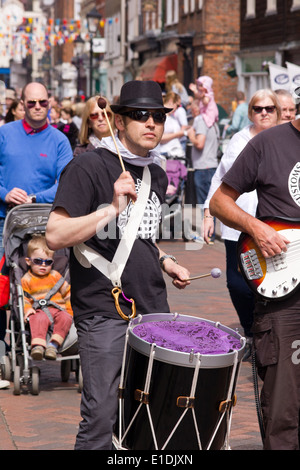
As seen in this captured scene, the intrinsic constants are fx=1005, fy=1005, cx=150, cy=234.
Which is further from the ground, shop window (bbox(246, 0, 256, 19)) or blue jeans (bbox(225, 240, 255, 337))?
shop window (bbox(246, 0, 256, 19))

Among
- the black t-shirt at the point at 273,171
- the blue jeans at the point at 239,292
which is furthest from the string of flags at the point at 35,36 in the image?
the black t-shirt at the point at 273,171

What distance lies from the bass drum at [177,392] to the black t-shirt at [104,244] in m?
0.30

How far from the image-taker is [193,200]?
16.8 metres

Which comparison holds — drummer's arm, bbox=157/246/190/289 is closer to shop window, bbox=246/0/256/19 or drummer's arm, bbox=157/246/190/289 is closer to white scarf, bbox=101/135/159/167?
white scarf, bbox=101/135/159/167

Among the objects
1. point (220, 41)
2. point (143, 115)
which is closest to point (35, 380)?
point (143, 115)

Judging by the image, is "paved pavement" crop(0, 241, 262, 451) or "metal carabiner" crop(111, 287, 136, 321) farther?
"paved pavement" crop(0, 241, 262, 451)

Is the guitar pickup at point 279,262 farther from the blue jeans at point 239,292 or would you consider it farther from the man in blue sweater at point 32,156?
the blue jeans at point 239,292

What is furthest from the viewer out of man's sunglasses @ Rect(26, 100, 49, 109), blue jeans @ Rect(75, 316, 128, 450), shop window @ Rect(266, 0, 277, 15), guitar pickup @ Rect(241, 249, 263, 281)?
shop window @ Rect(266, 0, 277, 15)

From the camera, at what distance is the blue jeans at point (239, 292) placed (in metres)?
7.64

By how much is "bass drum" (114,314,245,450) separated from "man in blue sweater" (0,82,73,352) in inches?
132

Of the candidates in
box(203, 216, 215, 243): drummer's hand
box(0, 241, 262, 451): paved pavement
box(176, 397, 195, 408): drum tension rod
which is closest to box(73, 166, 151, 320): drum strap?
box(176, 397, 195, 408): drum tension rod

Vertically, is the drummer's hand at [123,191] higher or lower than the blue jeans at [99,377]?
higher

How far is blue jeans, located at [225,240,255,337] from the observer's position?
764 centimetres
